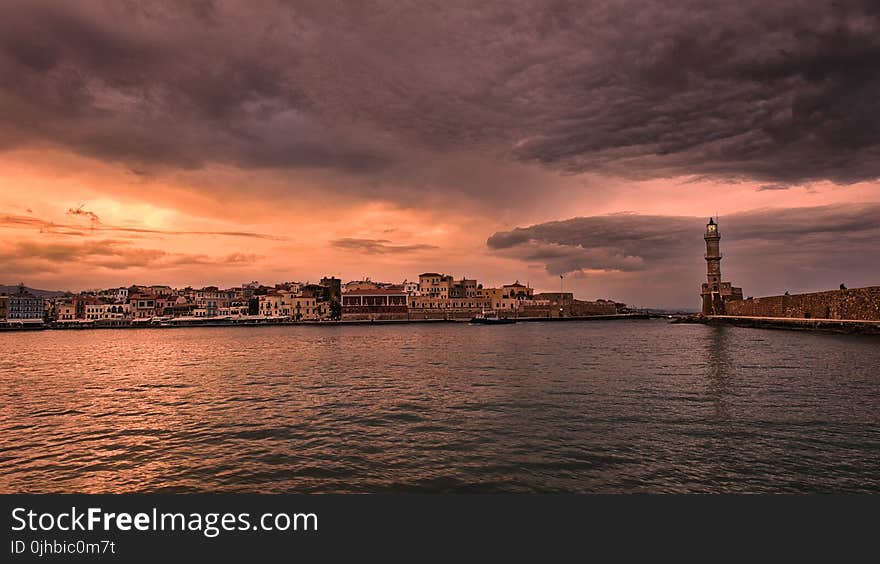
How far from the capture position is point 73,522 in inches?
322

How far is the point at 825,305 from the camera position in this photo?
227 feet

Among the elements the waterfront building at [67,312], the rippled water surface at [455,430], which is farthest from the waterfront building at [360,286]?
the rippled water surface at [455,430]

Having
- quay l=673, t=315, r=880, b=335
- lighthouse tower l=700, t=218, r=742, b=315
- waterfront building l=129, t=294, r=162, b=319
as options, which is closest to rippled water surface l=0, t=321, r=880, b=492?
quay l=673, t=315, r=880, b=335

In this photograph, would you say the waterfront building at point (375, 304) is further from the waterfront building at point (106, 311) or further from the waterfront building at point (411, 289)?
the waterfront building at point (106, 311)

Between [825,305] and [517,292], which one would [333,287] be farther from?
[825,305]

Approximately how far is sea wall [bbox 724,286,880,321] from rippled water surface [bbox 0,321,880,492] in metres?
36.5

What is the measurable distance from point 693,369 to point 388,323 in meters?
108

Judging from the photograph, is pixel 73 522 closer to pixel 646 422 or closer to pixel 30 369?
pixel 646 422

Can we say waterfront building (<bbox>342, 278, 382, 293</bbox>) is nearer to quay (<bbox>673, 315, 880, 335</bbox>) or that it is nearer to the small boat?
the small boat

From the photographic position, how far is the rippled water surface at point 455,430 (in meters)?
11.6

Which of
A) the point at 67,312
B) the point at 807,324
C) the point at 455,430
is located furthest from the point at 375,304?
the point at 455,430

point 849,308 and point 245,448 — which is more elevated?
point 849,308

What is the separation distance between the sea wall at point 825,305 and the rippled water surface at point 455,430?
1437 inches

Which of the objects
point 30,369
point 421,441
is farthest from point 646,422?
point 30,369
